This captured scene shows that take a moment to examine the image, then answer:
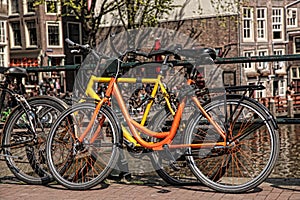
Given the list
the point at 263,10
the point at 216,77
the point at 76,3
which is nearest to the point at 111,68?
the point at 216,77

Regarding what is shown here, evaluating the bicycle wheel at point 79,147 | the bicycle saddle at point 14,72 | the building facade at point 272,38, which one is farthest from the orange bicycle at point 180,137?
the building facade at point 272,38

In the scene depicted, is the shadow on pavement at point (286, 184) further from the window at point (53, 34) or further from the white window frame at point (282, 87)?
the window at point (53, 34)

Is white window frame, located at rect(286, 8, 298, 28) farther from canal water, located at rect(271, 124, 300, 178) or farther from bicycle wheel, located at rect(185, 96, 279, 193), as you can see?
bicycle wheel, located at rect(185, 96, 279, 193)

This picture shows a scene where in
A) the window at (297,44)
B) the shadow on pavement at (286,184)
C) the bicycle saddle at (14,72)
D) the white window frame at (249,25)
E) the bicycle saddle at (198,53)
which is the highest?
the white window frame at (249,25)

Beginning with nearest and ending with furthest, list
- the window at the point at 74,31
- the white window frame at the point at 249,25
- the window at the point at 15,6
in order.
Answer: the white window frame at the point at 249,25 → the window at the point at 15,6 → the window at the point at 74,31

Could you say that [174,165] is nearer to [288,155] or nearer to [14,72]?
[14,72]

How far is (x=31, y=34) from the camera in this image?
39.7 metres

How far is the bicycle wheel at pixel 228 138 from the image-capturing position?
151 inches

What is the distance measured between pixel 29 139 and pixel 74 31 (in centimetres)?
3722

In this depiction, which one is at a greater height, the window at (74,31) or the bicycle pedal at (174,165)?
the window at (74,31)

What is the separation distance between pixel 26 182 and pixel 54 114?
595mm

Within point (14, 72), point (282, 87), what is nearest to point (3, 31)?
point (282, 87)

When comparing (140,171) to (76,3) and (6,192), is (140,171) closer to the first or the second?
(6,192)

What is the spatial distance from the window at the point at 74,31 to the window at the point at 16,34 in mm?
3667
